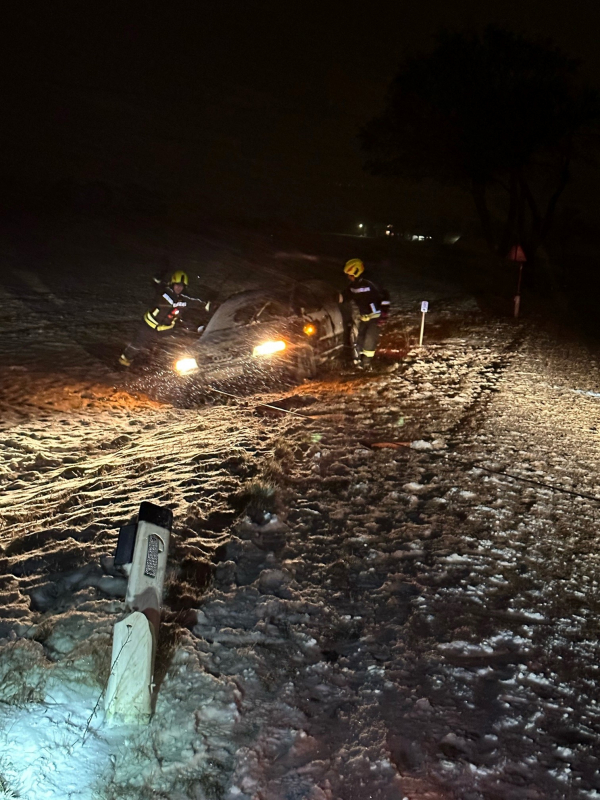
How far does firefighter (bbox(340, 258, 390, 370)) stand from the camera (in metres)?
11.8

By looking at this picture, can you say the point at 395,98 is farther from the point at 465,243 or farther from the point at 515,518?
the point at 515,518

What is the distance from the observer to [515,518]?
608 centimetres

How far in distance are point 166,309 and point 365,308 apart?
3.20 meters

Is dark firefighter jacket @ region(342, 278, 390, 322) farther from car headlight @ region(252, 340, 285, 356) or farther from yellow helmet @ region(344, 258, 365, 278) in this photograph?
car headlight @ region(252, 340, 285, 356)

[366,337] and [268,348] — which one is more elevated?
[366,337]

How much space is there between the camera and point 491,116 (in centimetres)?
2597

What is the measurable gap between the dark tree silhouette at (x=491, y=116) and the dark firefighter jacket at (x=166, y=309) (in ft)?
62.0

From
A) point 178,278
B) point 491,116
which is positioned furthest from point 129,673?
point 491,116

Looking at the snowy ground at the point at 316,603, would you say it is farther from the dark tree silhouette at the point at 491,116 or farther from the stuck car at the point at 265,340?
the dark tree silhouette at the point at 491,116

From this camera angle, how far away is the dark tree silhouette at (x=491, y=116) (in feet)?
84.3

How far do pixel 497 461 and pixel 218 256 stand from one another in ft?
73.7

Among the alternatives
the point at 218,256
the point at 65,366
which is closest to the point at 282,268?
the point at 218,256

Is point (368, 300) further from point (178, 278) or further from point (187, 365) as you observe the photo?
point (187, 365)

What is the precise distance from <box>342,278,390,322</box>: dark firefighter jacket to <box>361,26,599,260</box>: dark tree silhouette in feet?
55.4
